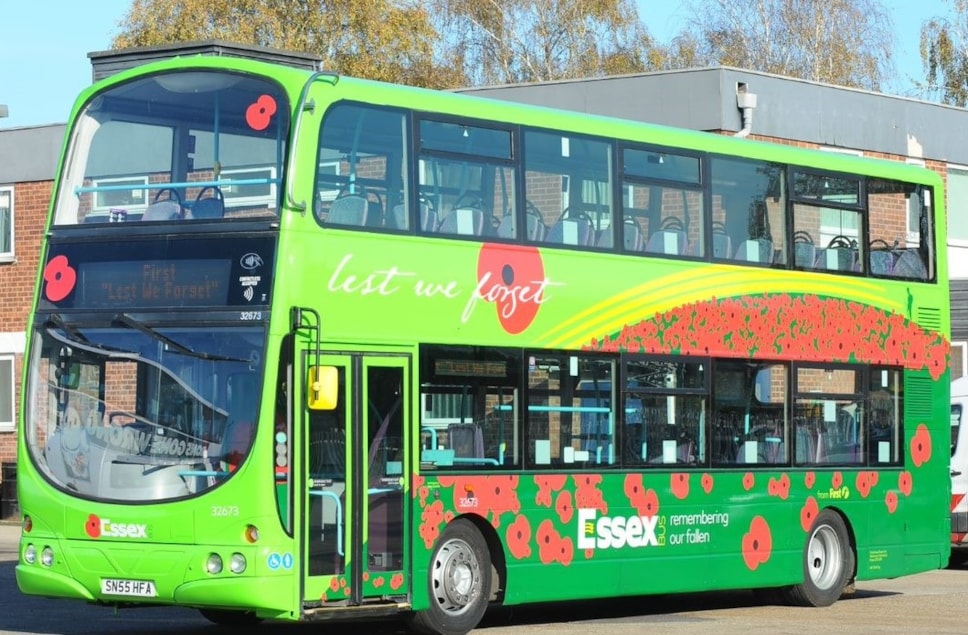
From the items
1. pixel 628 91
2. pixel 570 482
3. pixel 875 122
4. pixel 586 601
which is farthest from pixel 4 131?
pixel 570 482

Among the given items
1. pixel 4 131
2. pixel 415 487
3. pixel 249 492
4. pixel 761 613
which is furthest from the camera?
pixel 4 131

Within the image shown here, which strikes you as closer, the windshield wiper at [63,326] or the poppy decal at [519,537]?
the windshield wiper at [63,326]

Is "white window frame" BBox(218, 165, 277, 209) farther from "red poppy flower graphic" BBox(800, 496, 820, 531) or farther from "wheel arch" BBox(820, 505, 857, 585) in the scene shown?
"wheel arch" BBox(820, 505, 857, 585)

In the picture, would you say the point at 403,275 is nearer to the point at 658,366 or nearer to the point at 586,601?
the point at 658,366

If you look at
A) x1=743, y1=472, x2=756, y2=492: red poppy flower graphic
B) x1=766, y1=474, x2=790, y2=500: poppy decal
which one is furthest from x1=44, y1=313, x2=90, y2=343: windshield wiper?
x1=766, y1=474, x2=790, y2=500: poppy decal

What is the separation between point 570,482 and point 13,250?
22106mm

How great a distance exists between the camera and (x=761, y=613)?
59.6 ft

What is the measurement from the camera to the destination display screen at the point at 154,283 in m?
14.2

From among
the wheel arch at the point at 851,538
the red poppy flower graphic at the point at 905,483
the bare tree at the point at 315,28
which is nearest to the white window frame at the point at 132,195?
the wheel arch at the point at 851,538

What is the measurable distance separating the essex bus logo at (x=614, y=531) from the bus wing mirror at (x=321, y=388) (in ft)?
10.7

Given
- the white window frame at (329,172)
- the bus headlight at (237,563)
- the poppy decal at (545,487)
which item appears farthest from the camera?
the poppy decal at (545,487)

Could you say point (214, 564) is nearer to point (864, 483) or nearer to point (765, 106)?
point (864, 483)

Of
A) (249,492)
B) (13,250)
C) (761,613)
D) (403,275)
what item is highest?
(13,250)

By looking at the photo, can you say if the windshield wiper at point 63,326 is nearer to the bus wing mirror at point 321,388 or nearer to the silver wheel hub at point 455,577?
the bus wing mirror at point 321,388
